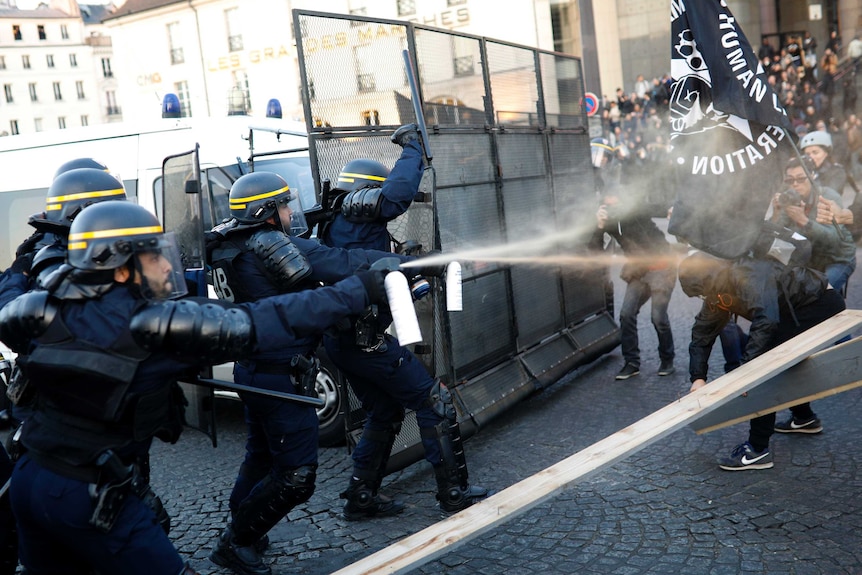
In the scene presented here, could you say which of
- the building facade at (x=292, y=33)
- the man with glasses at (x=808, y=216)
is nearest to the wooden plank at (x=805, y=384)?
the man with glasses at (x=808, y=216)

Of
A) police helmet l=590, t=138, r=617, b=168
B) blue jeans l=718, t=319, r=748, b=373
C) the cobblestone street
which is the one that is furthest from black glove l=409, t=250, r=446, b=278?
police helmet l=590, t=138, r=617, b=168

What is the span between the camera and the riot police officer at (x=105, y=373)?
2.64 m

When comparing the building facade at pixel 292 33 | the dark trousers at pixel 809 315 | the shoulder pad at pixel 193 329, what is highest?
the building facade at pixel 292 33

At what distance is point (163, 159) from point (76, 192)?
6.23ft

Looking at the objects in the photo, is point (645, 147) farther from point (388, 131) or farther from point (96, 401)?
point (96, 401)

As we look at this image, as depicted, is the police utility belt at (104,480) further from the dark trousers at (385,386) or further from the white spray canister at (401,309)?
the dark trousers at (385,386)

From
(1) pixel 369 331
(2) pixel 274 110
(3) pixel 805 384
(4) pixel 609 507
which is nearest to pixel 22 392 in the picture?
(1) pixel 369 331

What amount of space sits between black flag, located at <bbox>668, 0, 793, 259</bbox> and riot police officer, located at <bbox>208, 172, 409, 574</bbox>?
87.4 inches

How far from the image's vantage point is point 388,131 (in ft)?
18.1

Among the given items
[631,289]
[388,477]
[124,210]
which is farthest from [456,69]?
[124,210]

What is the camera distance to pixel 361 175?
4.80 m

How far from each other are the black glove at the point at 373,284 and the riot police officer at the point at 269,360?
2.62ft

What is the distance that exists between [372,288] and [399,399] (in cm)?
170

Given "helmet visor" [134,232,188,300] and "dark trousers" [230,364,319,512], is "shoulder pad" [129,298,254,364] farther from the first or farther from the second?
"dark trousers" [230,364,319,512]
